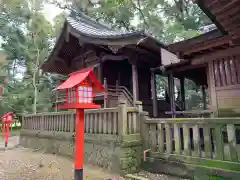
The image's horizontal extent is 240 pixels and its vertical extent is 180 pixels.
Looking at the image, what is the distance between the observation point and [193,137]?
4797 mm

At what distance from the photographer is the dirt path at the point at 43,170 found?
18.2ft

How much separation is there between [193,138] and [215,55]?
3.47 m

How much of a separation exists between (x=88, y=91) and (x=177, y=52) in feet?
14.0

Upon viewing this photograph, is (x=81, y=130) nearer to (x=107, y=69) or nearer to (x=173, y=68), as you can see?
(x=173, y=68)

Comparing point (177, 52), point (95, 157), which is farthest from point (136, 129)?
point (177, 52)

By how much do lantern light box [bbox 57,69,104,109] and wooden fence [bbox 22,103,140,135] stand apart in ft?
5.35

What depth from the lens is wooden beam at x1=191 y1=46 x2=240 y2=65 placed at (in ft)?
20.9

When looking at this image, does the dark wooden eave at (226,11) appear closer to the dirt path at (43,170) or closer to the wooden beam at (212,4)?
the wooden beam at (212,4)

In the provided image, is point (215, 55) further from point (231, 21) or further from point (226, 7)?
point (226, 7)

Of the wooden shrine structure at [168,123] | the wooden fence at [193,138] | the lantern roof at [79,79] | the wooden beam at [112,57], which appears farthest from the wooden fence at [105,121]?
the wooden beam at [112,57]

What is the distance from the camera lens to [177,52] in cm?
727

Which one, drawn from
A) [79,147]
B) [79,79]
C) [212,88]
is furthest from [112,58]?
[79,147]

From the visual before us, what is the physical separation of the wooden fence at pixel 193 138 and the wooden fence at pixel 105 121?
0.41m

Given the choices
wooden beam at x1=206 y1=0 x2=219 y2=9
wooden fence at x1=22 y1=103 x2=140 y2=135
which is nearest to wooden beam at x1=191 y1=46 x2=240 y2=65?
wooden fence at x1=22 y1=103 x2=140 y2=135
